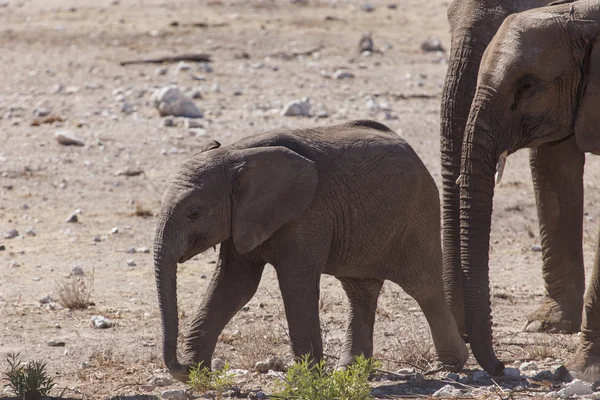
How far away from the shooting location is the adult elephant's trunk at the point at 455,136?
7.59 meters

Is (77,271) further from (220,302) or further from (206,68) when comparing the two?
(206,68)

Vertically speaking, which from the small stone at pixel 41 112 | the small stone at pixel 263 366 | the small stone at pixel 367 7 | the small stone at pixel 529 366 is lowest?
the small stone at pixel 263 366

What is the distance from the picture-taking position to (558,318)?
27.4 ft

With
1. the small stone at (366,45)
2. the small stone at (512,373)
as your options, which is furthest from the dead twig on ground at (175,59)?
the small stone at (512,373)

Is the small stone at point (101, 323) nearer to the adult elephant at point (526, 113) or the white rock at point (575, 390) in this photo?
the adult elephant at point (526, 113)

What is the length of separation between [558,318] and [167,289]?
321 cm

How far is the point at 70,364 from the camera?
7.50 metres

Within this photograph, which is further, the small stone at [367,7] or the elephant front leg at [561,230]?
the small stone at [367,7]

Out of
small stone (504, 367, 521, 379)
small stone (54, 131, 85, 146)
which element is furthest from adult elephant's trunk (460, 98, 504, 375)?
small stone (54, 131, 85, 146)

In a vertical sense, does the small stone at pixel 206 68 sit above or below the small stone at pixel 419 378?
above

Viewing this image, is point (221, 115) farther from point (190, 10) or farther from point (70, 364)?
point (190, 10)

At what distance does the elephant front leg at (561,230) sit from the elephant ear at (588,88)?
1820mm

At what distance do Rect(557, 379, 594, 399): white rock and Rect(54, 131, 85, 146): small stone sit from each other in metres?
8.52

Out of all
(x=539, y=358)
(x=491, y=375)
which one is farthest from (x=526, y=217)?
(x=491, y=375)
